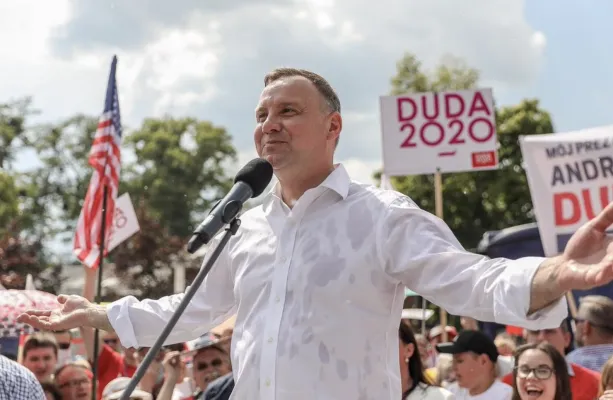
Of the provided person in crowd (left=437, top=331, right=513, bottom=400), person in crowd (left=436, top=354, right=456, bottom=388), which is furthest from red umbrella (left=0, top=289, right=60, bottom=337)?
person in crowd (left=436, top=354, right=456, bottom=388)

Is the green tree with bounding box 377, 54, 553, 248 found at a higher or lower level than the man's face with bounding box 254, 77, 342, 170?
higher

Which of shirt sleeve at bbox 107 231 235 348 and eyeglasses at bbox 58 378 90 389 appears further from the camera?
eyeglasses at bbox 58 378 90 389

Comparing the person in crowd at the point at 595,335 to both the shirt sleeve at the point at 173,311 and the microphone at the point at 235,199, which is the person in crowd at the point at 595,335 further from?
the microphone at the point at 235,199

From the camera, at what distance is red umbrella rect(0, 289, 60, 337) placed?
742cm

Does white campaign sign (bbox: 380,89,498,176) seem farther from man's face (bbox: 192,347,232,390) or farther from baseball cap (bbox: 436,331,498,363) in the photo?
man's face (bbox: 192,347,232,390)

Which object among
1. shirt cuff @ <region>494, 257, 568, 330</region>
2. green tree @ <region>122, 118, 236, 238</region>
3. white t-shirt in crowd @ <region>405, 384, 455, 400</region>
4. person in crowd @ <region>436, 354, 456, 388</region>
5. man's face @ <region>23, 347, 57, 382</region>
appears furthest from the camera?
green tree @ <region>122, 118, 236, 238</region>

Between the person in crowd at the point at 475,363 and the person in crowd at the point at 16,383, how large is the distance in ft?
11.1

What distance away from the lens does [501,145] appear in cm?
4038

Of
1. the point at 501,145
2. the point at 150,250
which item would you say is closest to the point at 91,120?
the point at 150,250

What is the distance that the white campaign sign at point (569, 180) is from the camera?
9.30m

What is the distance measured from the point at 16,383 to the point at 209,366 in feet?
8.66

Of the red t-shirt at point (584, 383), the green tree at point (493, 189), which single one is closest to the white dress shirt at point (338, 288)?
the red t-shirt at point (584, 383)

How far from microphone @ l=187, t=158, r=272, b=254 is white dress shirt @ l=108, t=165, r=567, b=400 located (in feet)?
0.99

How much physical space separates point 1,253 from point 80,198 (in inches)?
880
